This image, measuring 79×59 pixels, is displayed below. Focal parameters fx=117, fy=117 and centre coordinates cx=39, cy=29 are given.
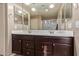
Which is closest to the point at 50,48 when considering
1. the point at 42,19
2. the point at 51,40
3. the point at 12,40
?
the point at 51,40

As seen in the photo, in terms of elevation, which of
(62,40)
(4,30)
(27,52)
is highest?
(4,30)

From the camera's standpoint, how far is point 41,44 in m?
1.51

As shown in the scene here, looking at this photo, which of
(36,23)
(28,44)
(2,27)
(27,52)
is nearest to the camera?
(2,27)

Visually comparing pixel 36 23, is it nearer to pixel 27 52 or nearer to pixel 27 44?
pixel 27 44

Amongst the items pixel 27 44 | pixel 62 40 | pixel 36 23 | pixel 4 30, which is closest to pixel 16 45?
pixel 27 44

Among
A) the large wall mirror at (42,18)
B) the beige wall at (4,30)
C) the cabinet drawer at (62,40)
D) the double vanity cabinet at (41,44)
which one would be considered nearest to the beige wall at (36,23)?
the large wall mirror at (42,18)

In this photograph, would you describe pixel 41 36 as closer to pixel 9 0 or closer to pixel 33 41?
pixel 33 41

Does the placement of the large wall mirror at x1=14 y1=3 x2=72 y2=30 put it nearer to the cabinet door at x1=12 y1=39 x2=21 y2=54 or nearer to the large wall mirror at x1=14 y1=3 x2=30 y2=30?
the large wall mirror at x1=14 y1=3 x2=30 y2=30

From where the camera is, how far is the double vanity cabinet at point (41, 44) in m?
1.30

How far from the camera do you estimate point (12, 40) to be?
1.25 m

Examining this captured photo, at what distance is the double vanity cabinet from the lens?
1300 millimetres

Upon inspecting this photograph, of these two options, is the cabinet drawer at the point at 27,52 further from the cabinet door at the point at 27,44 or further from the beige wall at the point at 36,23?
the beige wall at the point at 36,23

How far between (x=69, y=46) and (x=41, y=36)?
1.23 ft

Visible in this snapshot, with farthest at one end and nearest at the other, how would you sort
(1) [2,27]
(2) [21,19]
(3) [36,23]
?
(3) [36,23], (2) [21,19], (1) [2,27]
